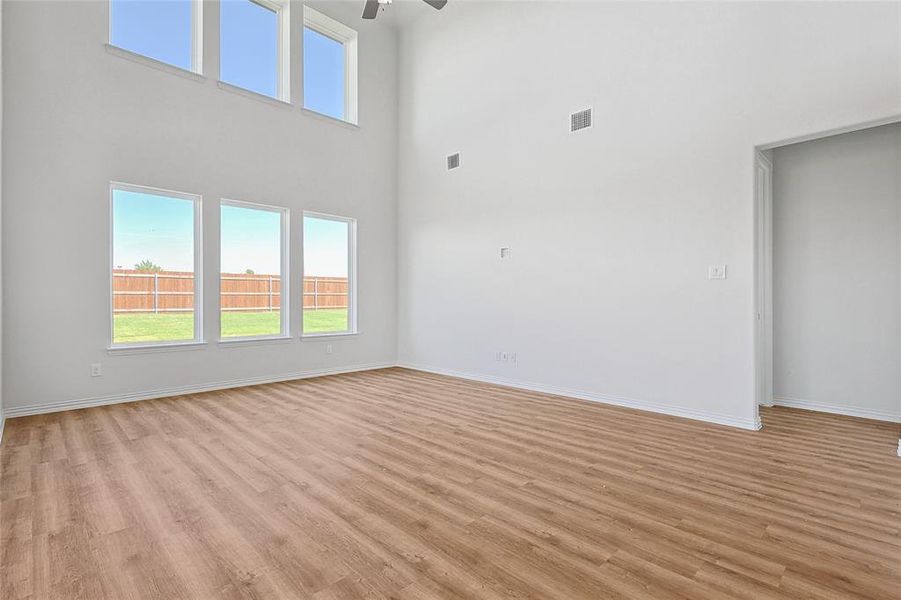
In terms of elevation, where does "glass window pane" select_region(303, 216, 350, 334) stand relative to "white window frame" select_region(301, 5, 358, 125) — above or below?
below

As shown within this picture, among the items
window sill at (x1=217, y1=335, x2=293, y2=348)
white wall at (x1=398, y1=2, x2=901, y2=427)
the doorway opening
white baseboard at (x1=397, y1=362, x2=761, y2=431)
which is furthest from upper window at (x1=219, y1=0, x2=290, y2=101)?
the doorway opening

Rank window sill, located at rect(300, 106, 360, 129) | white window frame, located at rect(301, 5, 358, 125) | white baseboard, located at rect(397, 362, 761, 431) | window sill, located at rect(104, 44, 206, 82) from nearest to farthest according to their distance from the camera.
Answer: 1. white baseboard, located at rect(397, 362, 761, 431)
2. window sill, located at rect(104, 44, 206, 82)
3. window sill, located at rect(300, 106, 360, 129)
4. white window frame, located at rect(301, 5, 358, 125)

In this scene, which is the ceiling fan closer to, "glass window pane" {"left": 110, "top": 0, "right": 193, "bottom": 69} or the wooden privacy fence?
"glass window pane" {"left": 110, "top": 0, "right": 193, "bottom": 69}

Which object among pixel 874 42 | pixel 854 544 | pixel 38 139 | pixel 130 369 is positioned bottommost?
pixel 854 544

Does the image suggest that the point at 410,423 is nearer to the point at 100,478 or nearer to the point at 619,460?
the point at 619,460

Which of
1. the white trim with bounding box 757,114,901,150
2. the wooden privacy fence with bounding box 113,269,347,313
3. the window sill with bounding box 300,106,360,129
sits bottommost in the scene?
the wooden privacy fence with bounding box 113,269,347,313

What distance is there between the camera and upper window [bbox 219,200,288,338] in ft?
17.8

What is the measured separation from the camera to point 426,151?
6617 mm

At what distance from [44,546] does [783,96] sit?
5.35m

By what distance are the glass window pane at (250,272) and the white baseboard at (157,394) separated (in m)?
0.58

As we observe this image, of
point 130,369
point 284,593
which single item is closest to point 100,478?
point 284,593

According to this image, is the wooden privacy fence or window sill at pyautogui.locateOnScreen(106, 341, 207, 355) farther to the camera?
the wooden privacy fence

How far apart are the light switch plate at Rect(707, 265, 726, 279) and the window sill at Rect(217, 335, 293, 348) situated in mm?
4841

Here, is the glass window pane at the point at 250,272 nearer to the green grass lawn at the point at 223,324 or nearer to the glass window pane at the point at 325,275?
the green grass lawn at the point at 223,324
